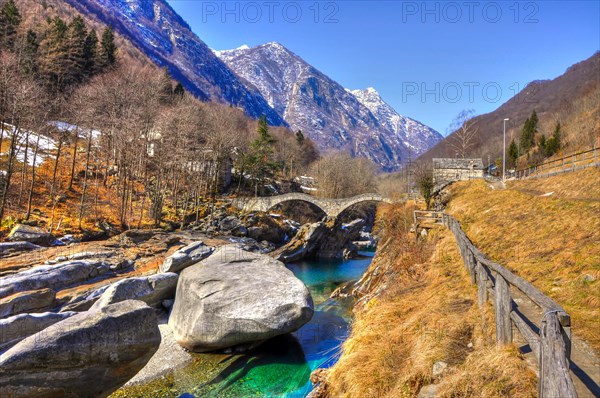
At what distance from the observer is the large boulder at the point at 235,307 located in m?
13.9

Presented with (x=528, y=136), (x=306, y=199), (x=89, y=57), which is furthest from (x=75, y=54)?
(x=528, y=136)

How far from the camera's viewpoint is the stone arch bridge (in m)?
47.1

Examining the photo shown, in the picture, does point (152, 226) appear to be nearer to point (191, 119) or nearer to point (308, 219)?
point (191, 119)

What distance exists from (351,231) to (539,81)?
7318 inches

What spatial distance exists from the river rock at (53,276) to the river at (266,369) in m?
7.63

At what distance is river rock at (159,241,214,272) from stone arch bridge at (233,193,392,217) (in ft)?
80.1

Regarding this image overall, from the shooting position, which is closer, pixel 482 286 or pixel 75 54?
pixel 482 286

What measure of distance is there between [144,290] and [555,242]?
1651cm

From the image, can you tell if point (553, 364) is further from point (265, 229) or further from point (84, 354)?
point (265, 229)

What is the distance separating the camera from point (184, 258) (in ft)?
65.6

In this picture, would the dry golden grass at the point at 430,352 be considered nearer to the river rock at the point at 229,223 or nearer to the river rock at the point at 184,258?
the river rock at the point at 184,258

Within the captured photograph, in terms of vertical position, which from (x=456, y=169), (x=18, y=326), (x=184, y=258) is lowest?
(x=18, y=326)

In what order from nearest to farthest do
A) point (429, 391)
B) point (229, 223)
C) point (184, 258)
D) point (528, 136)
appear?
point (429, 391) < point (184, 258) < point (229, 223) < point (528, 136)

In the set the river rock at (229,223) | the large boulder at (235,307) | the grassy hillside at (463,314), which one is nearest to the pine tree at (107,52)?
the river rock at (229,223)
